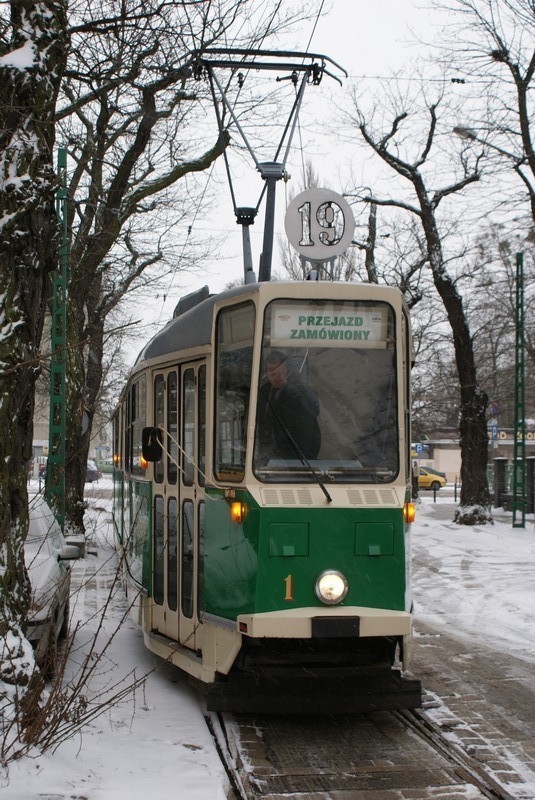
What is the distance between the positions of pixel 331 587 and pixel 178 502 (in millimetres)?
1761

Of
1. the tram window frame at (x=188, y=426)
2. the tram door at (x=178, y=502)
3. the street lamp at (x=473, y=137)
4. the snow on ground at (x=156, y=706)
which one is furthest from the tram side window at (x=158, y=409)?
the street lamp at (x=473, y=137)

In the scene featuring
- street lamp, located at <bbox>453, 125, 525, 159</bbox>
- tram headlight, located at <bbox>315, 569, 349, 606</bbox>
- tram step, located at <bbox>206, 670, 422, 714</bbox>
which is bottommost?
tram step, located at <bbox>206, 670, 422, 714</bbox>

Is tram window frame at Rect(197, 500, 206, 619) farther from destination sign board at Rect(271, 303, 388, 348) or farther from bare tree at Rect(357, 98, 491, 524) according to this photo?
bare tree at Rect(357, 98, 491, 524)

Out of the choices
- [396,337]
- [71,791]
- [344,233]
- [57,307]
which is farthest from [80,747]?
[57,307]

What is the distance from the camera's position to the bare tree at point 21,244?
560 centimetres

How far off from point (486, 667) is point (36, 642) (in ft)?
13.8

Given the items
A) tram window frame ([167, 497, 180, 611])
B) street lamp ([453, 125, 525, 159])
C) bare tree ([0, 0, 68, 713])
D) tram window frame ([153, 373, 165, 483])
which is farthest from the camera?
street lamp ([453, 125, 525, 159])

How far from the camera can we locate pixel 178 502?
24.2 ft

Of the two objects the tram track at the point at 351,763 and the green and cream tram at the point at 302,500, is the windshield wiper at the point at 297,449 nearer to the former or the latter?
the green and cream tram at the point at 302,500

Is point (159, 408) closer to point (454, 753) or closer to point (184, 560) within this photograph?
point (184, 560)

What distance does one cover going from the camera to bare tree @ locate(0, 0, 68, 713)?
5.60 metres

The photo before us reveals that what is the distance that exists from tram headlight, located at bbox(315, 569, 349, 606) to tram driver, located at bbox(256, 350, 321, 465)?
785 millimetres

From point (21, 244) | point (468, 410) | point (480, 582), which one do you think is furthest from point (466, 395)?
point (21, 244)

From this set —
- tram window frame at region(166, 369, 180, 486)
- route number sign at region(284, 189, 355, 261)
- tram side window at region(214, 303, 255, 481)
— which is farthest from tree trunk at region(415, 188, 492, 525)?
tram side window at region(214, 303, 255, 481)
